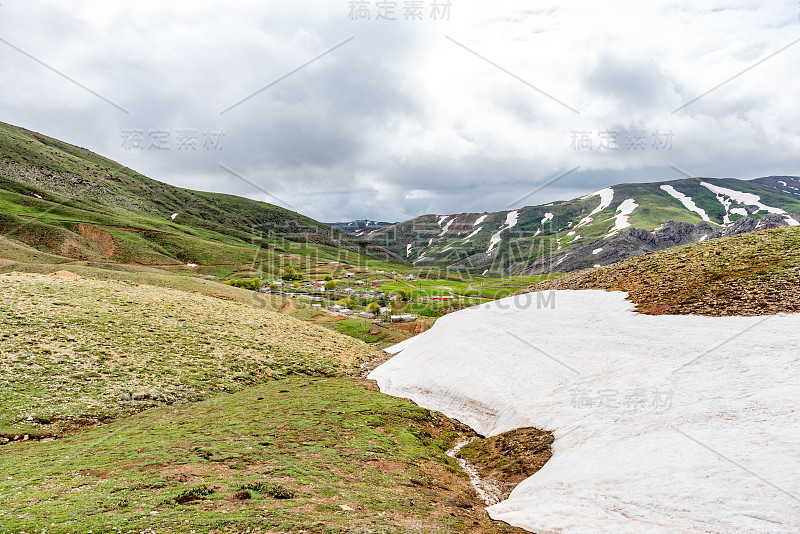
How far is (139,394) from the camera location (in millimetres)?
30406

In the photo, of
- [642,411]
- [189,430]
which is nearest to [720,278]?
[642,411]

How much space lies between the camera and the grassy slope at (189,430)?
13.2 m

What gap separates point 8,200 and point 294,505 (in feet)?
779

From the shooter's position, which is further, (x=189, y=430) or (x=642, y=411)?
(x=189, y=430)

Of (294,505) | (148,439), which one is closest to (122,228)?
(148,439)

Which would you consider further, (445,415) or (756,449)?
(445,415)

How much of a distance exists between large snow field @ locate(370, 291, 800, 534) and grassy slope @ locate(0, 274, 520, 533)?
147 inches

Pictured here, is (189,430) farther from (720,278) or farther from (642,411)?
(720,278)

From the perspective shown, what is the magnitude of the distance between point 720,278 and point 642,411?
22.5 m

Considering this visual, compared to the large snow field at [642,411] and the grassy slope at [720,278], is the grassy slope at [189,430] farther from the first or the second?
the grassy slope at [720,278]

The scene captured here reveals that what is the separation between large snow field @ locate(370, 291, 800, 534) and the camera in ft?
44.4

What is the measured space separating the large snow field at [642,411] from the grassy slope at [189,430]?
3.73 meters

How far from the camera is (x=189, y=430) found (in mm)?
24453

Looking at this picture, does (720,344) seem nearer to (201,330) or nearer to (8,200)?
(201,330)
